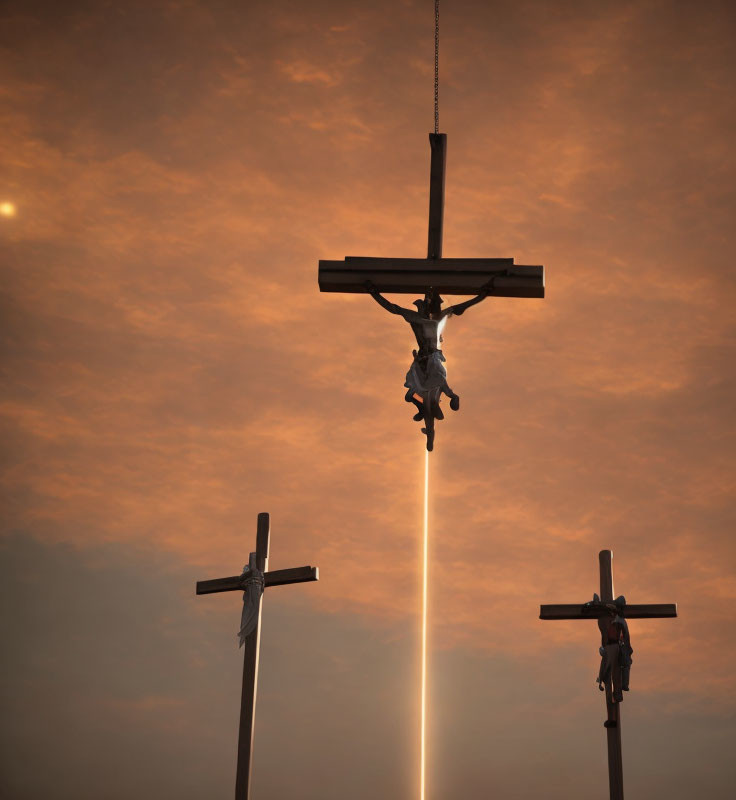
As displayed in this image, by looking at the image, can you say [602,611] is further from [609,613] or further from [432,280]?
[432,280]

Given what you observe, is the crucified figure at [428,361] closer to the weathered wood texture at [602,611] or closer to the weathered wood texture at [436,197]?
the weathered wood texture at [436,197]

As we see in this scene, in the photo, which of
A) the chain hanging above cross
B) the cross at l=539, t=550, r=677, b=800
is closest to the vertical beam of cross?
the cross at l=539, t=550, r=677, b=800

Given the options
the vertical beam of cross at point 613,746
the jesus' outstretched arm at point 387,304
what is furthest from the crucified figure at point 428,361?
the vertical beam of cross at point 613,746

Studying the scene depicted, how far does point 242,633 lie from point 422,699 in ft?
16.4

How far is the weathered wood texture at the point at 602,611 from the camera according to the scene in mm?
13172

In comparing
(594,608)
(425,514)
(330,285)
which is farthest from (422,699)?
(330,285)

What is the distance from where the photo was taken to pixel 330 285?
10523 mm

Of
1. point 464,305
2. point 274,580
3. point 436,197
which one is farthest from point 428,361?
point 274,580

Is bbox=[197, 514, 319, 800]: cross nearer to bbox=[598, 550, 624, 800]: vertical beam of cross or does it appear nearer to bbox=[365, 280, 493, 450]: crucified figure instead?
bbox=[598, 550, 624, 800]: vertical beam of cross

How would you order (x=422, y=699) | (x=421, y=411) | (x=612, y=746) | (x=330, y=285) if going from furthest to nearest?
(x=422, y=699) → (x=612, y=746) → (x=330, y=285) → (x=421, y=411)

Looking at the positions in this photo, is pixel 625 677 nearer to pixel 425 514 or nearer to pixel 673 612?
pixel 673 612

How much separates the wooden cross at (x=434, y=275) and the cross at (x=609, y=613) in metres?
4.01

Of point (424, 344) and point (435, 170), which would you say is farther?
point (435, 170)

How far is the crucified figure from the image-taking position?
32.0 feet
